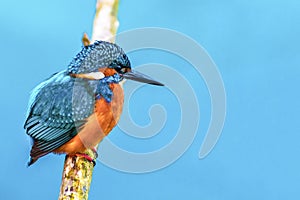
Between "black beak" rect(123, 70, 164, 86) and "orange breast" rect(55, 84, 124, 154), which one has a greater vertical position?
"black beak" rect(123, 70, 164, 86)

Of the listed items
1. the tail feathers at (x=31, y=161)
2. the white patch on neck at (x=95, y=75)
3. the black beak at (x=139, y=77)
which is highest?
the black beak at (x=139, y=77)

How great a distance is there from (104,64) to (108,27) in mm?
209

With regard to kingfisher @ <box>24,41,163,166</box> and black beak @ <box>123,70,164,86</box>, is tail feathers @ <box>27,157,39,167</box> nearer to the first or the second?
kingfisher @ <box>24,41,163,166</box>

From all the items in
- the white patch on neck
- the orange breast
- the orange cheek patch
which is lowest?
the orange breast

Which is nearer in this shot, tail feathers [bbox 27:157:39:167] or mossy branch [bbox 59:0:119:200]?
mossy branch [bbox 59:0:119:200]

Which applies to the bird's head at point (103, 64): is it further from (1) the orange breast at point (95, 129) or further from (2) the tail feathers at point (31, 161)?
(2) the tail feathers at point (31, 161)

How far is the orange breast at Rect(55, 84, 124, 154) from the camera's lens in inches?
40.3

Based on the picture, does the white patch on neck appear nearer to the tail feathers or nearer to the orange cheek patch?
the orange cheek patch

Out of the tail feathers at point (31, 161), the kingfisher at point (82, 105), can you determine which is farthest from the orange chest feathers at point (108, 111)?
the tail feathers at point (31, 161)

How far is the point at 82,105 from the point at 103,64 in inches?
4.3

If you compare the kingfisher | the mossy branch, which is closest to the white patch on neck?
the kingfisher

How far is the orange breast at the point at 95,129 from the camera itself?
3.36 ft

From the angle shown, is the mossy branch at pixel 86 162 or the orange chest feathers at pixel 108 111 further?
the orange chest feathers at pixel 108 111

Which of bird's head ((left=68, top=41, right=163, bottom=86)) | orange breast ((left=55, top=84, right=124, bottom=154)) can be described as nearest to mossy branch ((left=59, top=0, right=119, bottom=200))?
orange breast ((left=55, top=84, right=124, bottom=154))
